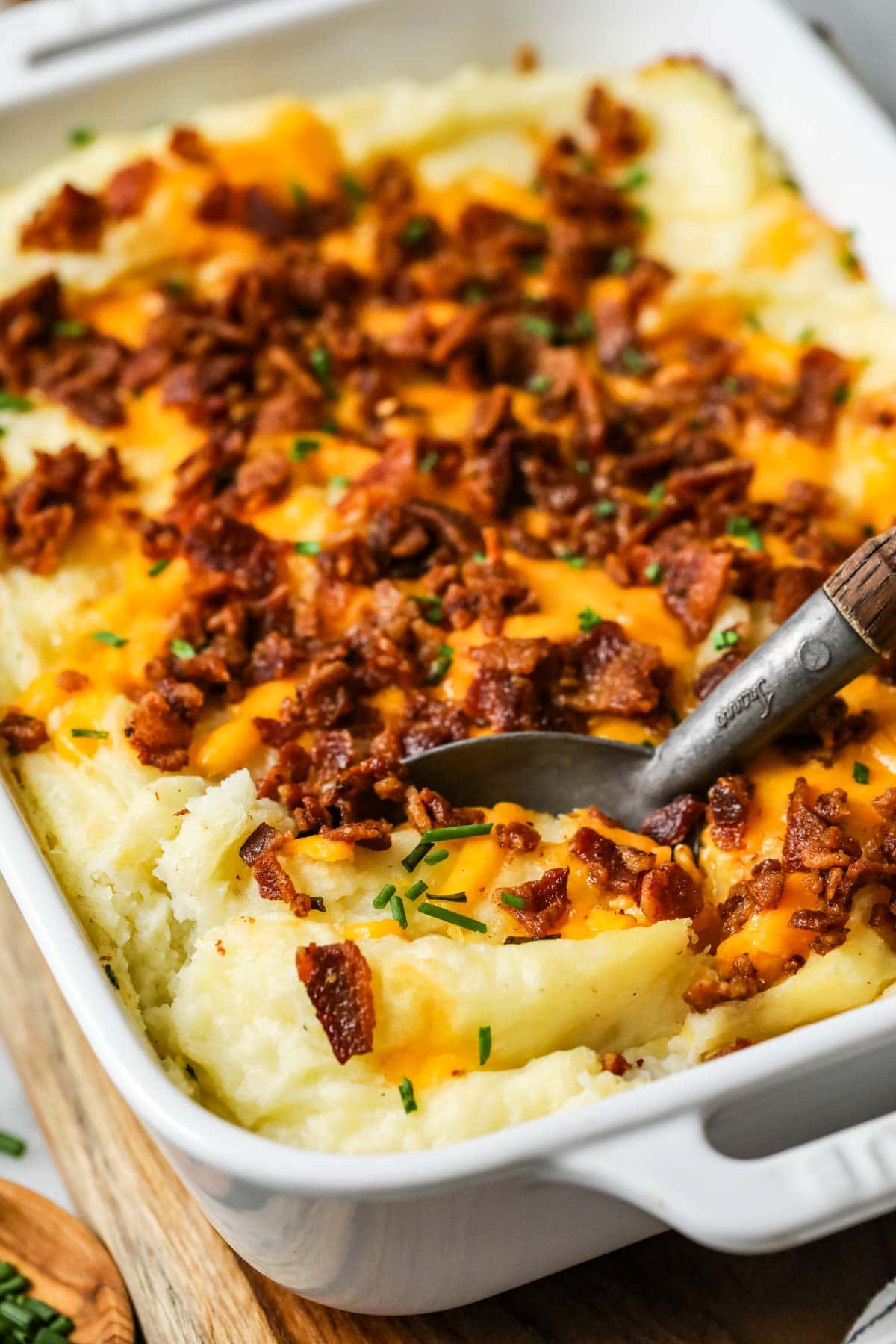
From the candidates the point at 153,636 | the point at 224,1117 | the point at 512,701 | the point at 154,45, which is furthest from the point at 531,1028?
the point at 154,45

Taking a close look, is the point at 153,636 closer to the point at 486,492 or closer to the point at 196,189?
the point at 486,492

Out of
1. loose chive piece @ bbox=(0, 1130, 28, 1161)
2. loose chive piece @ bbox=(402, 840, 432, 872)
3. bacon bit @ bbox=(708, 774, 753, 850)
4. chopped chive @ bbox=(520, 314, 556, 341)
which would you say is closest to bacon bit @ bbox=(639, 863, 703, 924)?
bacon bit @ bbox=(708, 774, 753, 850)

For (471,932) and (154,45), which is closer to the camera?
(471,932)

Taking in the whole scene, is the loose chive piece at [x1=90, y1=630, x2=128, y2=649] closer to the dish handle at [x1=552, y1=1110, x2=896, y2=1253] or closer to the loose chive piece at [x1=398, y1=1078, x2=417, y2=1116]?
the loose chive piece at [x1=398, y1=1078, x2=417, y2=1116]

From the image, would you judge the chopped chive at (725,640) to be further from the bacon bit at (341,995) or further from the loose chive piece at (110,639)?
the loose chive piece at (110,639)

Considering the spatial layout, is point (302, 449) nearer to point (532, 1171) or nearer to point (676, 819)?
point (676, 819)

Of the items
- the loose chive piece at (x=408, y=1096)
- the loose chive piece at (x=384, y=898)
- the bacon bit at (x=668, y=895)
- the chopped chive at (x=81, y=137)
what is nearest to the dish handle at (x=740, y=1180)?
the loose chive piece at (x=408, y=1096)
